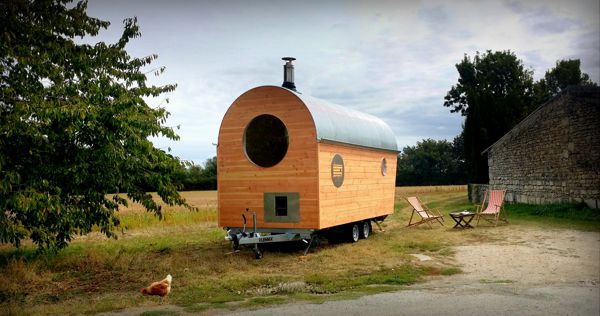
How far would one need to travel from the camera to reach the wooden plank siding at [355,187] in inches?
463

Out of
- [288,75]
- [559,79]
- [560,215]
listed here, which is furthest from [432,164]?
[288,75]

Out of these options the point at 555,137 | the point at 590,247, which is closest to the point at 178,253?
the point at 590,247

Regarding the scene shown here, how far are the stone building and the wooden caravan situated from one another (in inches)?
403

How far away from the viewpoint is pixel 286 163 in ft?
38.5

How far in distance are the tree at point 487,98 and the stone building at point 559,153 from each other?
922 centimetres

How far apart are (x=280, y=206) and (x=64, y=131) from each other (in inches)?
193

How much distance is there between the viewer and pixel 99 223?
10023 millimetres

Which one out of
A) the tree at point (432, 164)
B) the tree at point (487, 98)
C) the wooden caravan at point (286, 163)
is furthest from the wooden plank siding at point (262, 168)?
the tree at point (432, 164)

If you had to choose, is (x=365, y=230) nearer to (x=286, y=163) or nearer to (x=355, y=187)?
(x=355, y=187)

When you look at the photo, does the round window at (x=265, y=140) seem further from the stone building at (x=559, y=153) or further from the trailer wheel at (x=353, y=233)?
the stone building at (x=559, y=153)

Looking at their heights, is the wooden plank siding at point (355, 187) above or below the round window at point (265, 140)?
below

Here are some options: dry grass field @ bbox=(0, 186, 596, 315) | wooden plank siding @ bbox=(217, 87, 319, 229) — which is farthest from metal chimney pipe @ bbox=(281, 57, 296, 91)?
dry grass field @ bbox=(0, 186, 596, 315)

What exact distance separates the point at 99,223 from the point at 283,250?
14.1 feet

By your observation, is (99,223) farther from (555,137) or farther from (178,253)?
(555,137)
